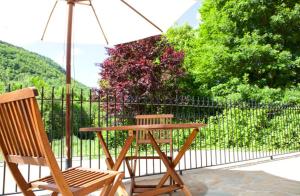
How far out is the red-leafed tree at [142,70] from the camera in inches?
576

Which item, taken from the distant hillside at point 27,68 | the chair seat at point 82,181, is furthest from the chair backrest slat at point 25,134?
the distant hillside at point 27,68

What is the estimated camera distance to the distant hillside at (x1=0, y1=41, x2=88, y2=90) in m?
19.0

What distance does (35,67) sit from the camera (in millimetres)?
21906

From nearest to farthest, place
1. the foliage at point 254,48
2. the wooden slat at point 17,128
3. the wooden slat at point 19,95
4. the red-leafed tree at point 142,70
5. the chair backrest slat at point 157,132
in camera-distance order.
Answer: the wooden slat at point 19,95 → the wooden slat at point 17,128 → the chair backrest slat at point 157,132 → the red-leafed tree at point 142,70 → the foliage at point 254,48

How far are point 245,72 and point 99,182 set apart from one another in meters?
16.5

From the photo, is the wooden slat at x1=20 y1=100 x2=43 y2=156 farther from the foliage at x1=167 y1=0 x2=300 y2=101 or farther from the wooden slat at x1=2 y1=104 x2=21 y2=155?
the foliage at x1=167 y1=0 x2=300 y2=101

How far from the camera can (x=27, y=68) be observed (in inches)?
827

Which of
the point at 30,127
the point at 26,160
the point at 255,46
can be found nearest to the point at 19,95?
the point at 30,127

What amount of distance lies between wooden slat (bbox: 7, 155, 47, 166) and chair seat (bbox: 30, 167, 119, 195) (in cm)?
21

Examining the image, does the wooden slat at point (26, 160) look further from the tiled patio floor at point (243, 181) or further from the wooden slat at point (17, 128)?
the tiled patio floor at point (243, 181)

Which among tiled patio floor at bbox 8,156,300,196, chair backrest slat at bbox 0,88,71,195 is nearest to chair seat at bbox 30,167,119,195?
chair backrest slat at bbox 0,88,71,195

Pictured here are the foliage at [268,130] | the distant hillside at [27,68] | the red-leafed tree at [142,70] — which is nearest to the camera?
the foliage at [268,130]

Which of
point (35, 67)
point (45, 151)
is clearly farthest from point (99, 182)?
point (35, 67)

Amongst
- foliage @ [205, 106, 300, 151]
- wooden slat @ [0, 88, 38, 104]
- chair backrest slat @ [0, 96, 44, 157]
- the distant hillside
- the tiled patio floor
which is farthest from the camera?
the distant hillside
